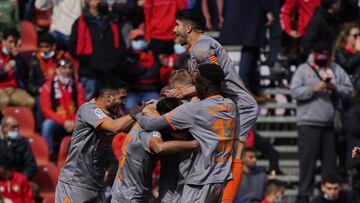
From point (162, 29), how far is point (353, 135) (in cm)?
301

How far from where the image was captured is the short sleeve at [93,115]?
39.8 feet

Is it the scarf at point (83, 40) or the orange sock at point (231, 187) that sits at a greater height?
the orange sock at point (231, 187)

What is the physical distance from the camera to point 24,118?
17016 mm

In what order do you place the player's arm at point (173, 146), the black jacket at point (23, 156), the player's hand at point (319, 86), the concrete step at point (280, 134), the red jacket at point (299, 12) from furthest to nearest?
1. the red jacket at point (299, 12)
2. the concrete step at point (280, 134)
3. the player's hand at point (319, 86)
4. the black jacket at point (23, 156)
5. the player's arm at point (173, 146)

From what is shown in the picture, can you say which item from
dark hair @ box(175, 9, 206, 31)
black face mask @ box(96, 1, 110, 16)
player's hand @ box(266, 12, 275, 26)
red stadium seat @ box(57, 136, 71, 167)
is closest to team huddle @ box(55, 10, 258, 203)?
dark hair @ box(175, 9, 206, 31)

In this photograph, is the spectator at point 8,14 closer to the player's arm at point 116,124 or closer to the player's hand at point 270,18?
the player's hand at point 270,18

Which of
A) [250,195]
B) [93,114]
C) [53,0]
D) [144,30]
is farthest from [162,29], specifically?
[93,114]

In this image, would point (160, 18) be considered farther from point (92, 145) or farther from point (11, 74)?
point (92, 145)

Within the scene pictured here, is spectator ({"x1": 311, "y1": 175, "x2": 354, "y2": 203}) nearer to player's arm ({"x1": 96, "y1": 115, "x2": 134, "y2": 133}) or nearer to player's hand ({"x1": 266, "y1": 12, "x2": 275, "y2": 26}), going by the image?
player's hand ({"x1": 266, "y1": 12, "x2": 275, "y2": 26})

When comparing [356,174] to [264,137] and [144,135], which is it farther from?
[144,135]

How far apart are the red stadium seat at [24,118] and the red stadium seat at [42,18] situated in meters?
1.60

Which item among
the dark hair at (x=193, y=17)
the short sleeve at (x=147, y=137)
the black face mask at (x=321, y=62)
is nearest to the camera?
the short sleeve at (x=147, y=137)

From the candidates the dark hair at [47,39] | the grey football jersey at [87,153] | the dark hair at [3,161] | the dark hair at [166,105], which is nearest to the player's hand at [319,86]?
the dark hair at [47,39]

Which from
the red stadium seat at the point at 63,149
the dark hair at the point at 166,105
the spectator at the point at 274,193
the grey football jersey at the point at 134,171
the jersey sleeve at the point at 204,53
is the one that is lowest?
the spectator at the point at 274,193
